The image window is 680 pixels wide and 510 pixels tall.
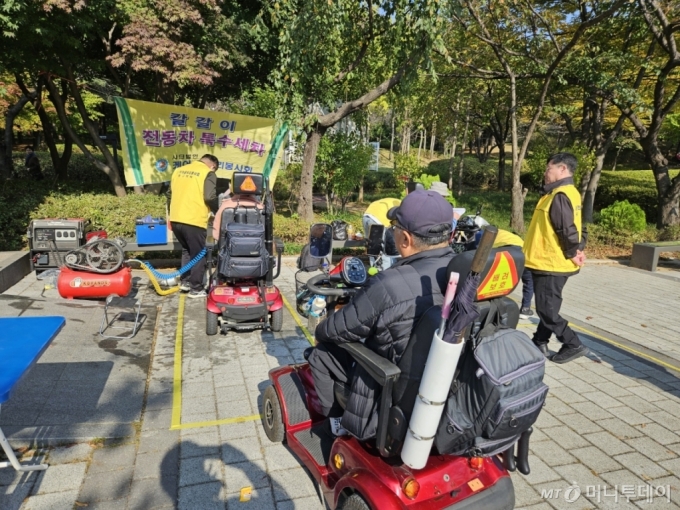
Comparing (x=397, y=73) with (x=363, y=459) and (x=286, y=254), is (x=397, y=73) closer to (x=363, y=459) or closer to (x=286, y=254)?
(x=286, y=254)

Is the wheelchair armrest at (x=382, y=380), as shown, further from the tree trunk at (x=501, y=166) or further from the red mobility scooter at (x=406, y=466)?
the tree trunk at (x=501, y=166)

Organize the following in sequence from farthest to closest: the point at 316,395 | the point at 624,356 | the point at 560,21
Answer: the point at 560,21
the point at 624,356
the point at 316,395

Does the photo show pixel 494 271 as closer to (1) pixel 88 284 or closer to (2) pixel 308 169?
(1) pixel 88 284

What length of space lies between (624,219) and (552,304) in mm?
7809

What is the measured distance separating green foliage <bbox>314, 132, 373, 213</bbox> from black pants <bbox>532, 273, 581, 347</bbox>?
24.4 ft

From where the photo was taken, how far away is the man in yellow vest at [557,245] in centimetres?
425

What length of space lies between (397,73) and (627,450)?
8.26m

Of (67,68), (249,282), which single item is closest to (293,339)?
(249,282)

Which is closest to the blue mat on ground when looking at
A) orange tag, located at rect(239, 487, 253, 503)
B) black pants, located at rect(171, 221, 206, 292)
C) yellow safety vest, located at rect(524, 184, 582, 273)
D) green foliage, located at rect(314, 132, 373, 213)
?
orange tag, located at rect(239, 487, 253, 503)

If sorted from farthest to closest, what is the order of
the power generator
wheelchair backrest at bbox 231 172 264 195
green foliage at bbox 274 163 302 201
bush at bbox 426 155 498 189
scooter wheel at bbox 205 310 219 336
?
1. bush at bbox 426 155 498 189
2. green foliage at bbox 274 163 302 201
3. the power generator
4. wheelchair backrest at bbox 231 172 264 195
5. scooter wheel at bbox 205 310 219 336

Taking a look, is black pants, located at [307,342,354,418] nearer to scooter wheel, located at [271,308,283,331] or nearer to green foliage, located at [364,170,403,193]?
scooter wheel, located at [271,308,283,331]

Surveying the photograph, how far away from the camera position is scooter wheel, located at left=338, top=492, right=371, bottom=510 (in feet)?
6.73

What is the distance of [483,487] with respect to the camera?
83.8 inches

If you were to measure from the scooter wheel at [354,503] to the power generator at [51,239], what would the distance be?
620cm
